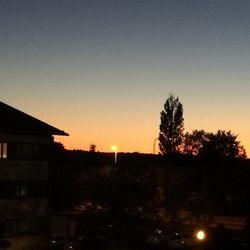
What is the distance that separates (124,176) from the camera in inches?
1997

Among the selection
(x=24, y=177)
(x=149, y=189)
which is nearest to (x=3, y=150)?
(x=24, y=177)

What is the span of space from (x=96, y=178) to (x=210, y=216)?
1105cm

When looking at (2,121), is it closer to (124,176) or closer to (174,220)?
(124,176)

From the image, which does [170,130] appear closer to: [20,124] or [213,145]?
[213,145]

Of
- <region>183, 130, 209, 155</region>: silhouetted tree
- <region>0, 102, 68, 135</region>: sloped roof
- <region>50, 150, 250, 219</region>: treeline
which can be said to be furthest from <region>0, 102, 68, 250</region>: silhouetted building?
<region>183, 130, 209, 155</region>: silhouetted tree

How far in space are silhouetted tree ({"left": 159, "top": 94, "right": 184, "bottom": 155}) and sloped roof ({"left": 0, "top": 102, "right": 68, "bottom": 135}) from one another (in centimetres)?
5148

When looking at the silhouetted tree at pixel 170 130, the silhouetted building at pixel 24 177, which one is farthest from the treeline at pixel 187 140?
the silhouetted building at pixel 24 177

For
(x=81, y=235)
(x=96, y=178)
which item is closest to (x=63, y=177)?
(x=96, y=178)

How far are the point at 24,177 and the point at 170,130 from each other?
54611 millimetres

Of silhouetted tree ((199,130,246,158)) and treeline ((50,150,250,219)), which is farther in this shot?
silhouetted tree ((199,130,246,158))

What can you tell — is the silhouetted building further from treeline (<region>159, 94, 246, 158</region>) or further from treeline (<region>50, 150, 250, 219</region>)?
treeline (<region>159, 94, 246, 158</region>)

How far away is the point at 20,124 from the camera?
46.5 metres

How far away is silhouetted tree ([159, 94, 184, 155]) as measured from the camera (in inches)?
3905

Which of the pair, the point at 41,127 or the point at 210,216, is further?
the point at 210,216
